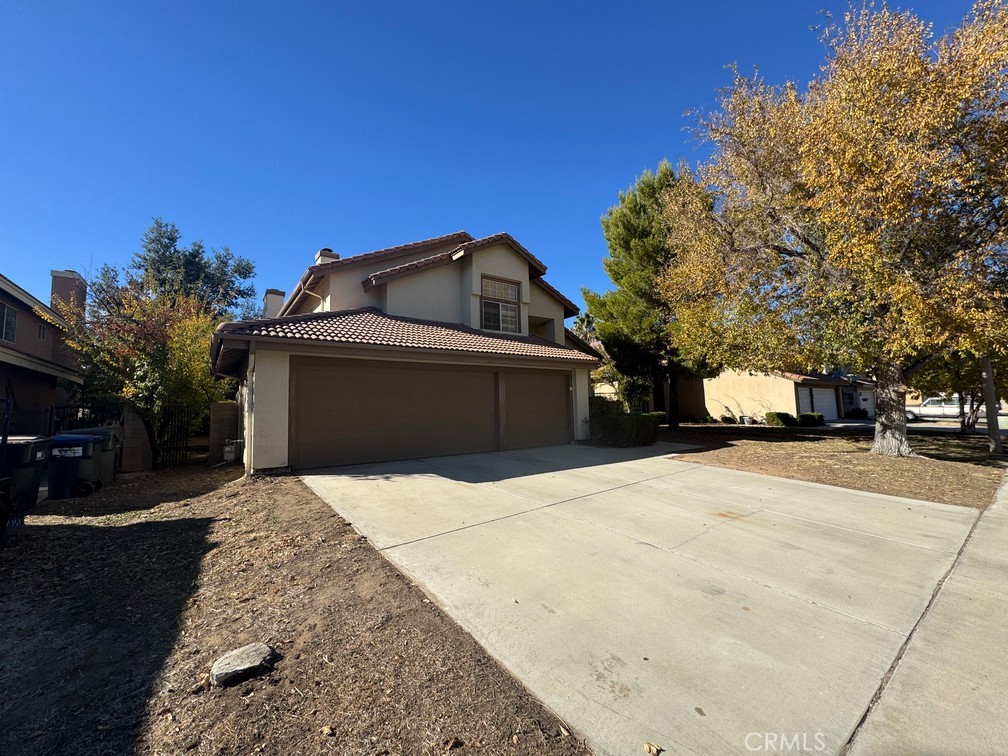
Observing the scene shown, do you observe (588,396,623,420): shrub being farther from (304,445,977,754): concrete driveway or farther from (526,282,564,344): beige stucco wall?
(304,445,977,754): concrete driveway

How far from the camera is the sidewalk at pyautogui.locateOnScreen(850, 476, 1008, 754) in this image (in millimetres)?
2070

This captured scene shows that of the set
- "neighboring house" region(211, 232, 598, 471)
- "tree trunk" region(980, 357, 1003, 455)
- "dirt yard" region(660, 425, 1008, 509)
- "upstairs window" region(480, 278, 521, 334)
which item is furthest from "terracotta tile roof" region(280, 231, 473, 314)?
"tree trunk" region(980, 357, 1003, 455)

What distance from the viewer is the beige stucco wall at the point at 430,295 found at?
12.7 m

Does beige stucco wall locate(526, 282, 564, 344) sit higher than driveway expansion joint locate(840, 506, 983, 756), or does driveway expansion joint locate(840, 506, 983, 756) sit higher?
beige stucco wall locate(526, 282, 564, 344)

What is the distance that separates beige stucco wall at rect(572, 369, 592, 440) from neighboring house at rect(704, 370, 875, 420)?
1532cm

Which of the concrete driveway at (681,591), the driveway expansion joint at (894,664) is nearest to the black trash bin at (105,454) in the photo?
the concrete driveway at (681,591)

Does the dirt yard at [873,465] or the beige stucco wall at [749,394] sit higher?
the beige stucco wall at [749,394]

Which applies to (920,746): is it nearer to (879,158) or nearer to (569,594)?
(569,594)

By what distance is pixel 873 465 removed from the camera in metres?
9.66

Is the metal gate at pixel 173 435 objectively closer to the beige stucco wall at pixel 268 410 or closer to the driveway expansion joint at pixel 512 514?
the beige stucco wall at pixel 268 410

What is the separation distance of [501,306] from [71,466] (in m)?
11.3

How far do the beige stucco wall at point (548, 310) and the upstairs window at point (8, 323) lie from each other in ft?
61.6

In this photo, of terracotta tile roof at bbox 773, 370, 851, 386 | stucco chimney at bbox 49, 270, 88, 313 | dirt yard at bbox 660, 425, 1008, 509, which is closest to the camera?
dirt yard at bbox 660, 425, 1008, 509

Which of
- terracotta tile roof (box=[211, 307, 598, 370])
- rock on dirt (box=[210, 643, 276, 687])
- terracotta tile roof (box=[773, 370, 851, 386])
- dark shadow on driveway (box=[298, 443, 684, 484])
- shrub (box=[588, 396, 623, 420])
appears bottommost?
rock on dirt (box=[210, 643, 276, 687])
